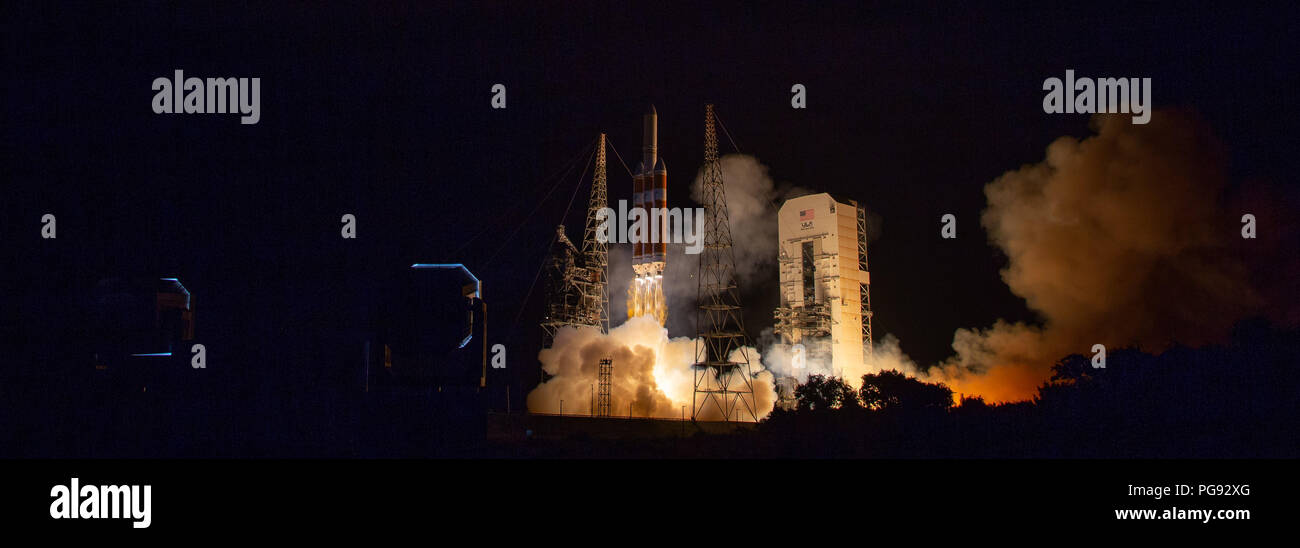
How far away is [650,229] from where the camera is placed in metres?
57.0

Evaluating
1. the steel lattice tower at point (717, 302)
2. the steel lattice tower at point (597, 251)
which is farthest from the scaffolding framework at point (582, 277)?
the steel lattice tower at point (717, 302)

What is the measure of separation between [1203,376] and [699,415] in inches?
1083

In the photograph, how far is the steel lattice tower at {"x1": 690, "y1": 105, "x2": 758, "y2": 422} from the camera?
47562mm

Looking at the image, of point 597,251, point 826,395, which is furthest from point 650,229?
point 826,395

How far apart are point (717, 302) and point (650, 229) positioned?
1077cm

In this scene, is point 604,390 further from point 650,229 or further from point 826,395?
point 826,395

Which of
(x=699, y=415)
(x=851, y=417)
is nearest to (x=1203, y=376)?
(x=851, y=417)

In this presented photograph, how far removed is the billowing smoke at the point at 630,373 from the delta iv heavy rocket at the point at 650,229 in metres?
1.44

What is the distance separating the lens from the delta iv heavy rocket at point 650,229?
5669 centimetres

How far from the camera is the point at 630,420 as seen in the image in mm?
46000

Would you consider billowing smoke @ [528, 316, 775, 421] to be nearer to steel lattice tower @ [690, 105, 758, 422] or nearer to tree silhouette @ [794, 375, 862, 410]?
steel lattice tower @ [690, 105, 758, 422]

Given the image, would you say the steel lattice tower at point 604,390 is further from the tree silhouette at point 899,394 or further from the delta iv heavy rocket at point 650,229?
the tree silhouette at point 899,394

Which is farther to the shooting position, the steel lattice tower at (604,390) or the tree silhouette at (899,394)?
the steel lattice tower at (604,390)

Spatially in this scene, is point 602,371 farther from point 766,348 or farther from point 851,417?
point 851,417
